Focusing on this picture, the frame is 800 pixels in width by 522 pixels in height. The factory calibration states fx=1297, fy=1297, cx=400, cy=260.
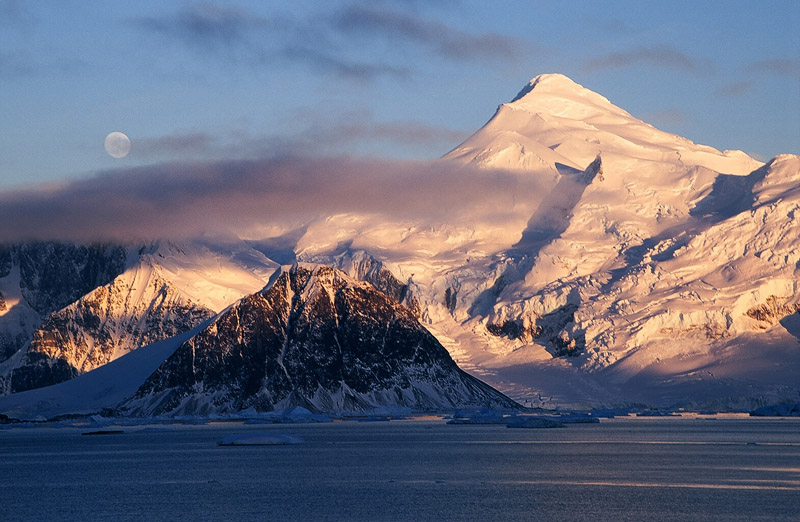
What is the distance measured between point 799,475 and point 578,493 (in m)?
26.2

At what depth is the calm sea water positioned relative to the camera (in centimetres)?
10131

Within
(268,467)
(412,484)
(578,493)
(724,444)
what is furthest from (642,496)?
(724,444)

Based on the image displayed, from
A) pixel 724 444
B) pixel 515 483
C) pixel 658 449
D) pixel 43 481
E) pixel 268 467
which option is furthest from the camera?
pixel 724 444

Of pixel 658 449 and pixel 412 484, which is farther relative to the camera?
pixel 658 449

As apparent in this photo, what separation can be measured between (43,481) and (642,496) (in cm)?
6580

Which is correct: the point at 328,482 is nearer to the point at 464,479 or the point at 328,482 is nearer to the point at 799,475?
the point at 464,479

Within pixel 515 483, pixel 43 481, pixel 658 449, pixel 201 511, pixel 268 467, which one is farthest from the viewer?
pixel 658 449

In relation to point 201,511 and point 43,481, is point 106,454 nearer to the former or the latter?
point 43,481

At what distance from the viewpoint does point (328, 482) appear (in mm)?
128750

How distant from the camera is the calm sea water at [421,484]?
101m

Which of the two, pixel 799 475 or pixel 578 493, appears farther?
pixel 799 475

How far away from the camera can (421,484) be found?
124000 mm

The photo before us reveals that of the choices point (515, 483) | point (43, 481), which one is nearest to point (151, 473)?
point (43, 481)

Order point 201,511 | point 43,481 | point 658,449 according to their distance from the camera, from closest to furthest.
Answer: point 201,511, point 43,481, point 658,449
